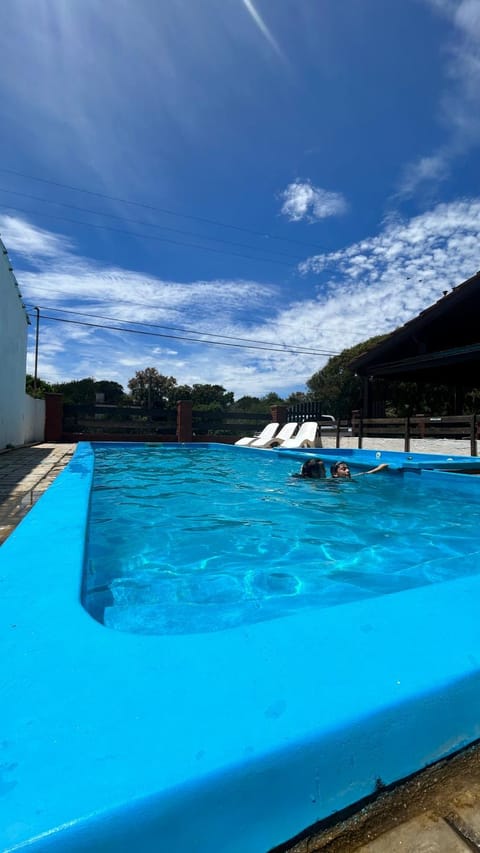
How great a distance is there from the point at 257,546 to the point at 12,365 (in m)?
10.7

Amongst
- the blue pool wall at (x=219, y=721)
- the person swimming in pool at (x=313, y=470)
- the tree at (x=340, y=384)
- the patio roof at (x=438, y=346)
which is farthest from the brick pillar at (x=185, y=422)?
the blue pool wall at (x=219, y=721)

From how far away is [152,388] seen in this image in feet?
151

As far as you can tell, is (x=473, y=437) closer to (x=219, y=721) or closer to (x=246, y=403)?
(x=219, y=721)

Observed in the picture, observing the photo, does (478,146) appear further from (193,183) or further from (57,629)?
(57,629)

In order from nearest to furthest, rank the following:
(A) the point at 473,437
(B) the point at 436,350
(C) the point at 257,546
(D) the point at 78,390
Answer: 1. (C) the point at 257,546
2. (A) the point at 473,437
3. (B) the point at 436,350
4. (D) the point at 78,390

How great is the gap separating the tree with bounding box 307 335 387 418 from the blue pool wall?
2351 centimetres

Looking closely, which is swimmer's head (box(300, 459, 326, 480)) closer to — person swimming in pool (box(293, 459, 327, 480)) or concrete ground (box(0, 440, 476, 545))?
person swimming in pool (box(293, 459, 327, 480))

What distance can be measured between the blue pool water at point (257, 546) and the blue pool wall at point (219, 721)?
104 cm

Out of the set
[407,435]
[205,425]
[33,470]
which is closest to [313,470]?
[407,435]

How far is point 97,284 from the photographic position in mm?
22078

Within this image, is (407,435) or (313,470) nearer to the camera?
(313,470)

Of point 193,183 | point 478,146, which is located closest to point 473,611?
point 478,146

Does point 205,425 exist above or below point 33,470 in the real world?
above

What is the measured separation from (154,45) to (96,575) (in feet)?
40.1
